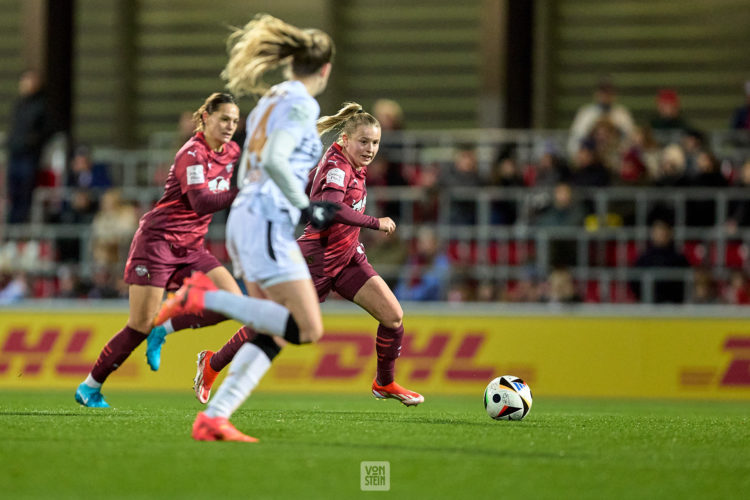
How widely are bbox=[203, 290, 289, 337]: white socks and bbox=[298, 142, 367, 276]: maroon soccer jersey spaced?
2170 mm

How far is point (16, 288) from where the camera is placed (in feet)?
52.0

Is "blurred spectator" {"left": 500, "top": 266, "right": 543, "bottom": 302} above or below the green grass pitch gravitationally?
below

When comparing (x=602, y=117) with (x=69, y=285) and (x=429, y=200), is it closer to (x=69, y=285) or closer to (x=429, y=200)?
(x=429, y=200)

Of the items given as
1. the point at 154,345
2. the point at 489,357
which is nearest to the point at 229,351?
the point at 154,345

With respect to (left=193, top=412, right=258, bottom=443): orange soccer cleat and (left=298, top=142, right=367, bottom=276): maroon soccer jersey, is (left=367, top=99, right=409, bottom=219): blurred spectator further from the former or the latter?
(left=193, top=412, right=258, bottom=443): orange soccer cleat

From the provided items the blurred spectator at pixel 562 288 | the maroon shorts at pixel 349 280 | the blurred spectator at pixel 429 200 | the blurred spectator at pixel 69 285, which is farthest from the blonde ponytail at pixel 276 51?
the blurred spectator at pixel 69 285

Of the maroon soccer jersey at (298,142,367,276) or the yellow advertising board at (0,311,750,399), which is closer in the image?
the maroon soccer jersey at (298,142,367,276)

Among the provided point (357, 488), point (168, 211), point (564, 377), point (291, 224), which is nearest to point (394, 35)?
point (564, 377)

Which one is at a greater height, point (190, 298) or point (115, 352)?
point (190, 298)

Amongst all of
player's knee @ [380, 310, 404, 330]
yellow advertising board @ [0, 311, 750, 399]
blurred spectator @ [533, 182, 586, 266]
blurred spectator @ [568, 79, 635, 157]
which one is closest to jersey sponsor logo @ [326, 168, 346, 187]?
player's knee @ [380, 310, 404, 330]

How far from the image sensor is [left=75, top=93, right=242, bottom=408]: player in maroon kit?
8367 mm

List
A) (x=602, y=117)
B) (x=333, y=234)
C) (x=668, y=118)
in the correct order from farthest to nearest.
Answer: (x=668, y=118) < (x=602, y=117) < (x=333, y=234)

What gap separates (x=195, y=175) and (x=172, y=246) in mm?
759

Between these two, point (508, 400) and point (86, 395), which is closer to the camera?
point (508, 400)
